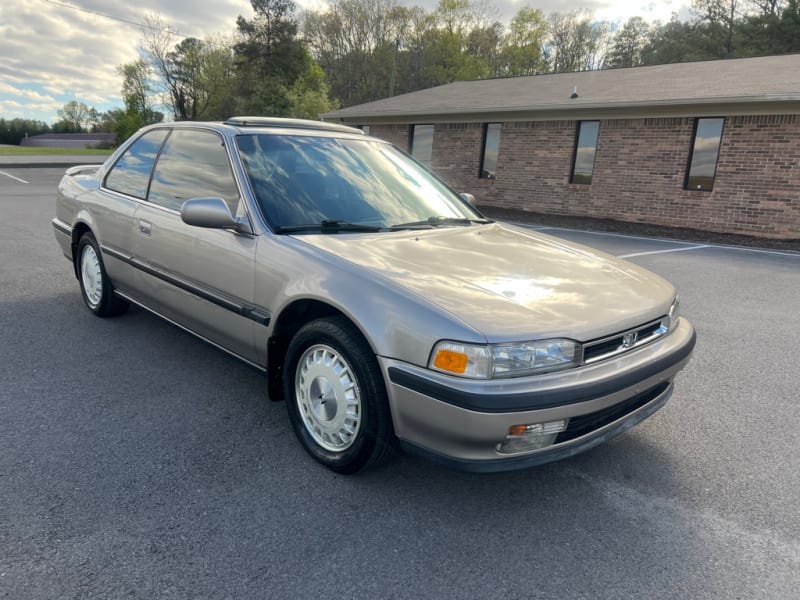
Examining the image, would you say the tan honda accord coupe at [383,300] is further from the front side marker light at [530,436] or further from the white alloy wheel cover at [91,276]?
the white alloy wheel cover at [91,276]

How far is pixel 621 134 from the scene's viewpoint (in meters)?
14.5

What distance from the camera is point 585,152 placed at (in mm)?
15484

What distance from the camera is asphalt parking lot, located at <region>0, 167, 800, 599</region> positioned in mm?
2121

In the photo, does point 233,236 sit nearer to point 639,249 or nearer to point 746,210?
point 639,249

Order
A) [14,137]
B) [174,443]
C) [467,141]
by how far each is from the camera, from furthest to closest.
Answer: [14,137]
[467,141]
[174,443]

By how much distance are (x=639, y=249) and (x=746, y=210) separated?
149 inches

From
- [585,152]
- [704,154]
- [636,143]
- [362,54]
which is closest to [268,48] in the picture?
[362,54]

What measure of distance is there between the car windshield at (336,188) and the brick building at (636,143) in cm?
1123

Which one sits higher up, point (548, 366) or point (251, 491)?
point (548, 366)

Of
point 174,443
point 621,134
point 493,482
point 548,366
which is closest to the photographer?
point 548,366

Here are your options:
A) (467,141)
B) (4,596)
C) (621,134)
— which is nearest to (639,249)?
(621,134)

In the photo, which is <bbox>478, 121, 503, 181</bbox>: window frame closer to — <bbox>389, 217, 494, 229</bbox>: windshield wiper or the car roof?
the car roof

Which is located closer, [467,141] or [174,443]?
[174,443]

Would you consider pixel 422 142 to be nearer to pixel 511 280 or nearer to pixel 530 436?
pixel 511 280
